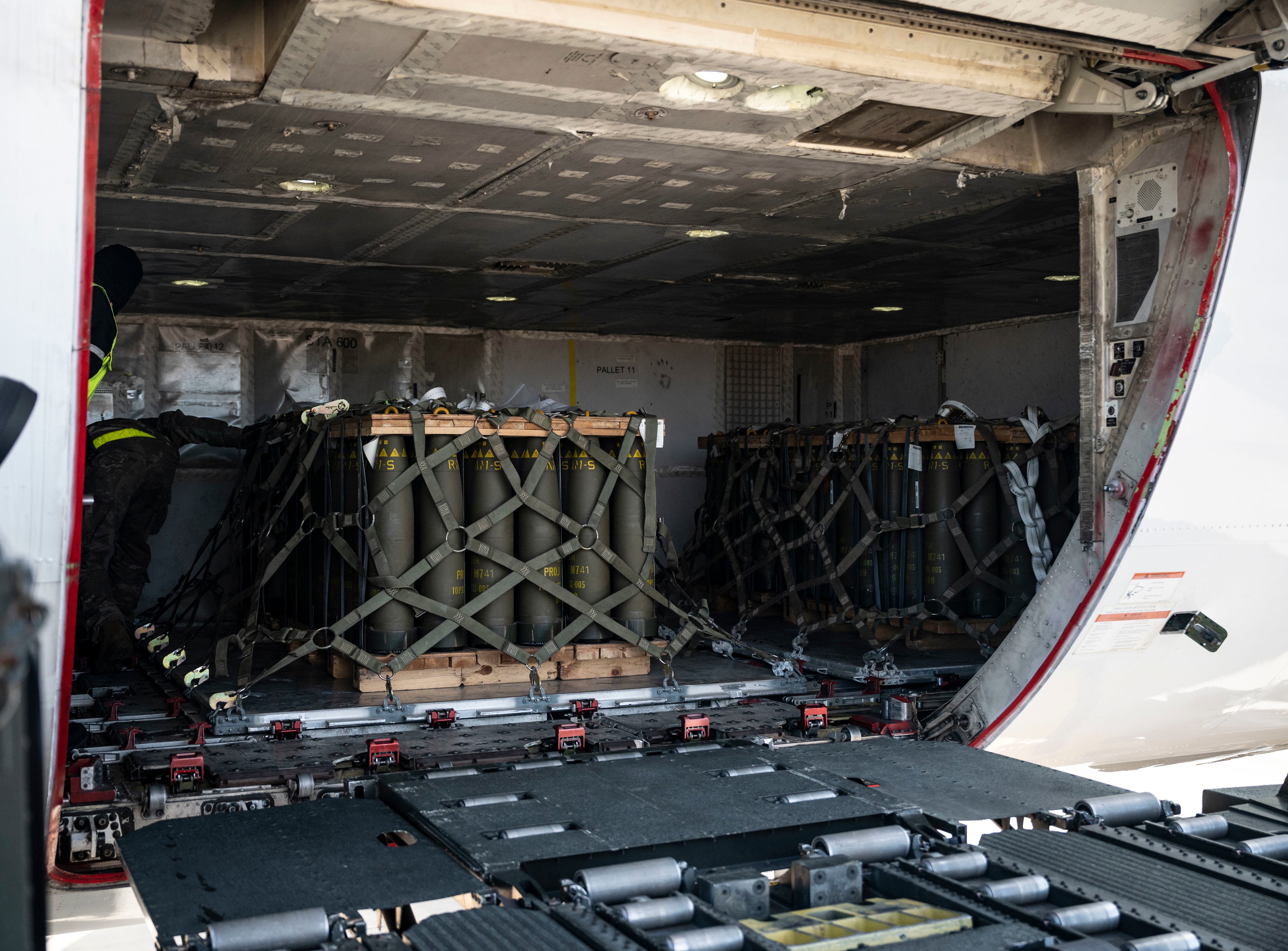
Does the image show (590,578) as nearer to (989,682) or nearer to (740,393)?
(989,682)

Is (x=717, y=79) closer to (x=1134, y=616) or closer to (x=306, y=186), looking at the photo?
(x=306, y=186)

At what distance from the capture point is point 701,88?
455cm

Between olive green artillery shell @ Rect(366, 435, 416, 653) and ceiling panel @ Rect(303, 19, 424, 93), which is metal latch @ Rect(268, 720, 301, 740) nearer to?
olive green artillery shell @ Rect(366, 435, 416, 653)

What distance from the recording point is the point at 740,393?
486 inches

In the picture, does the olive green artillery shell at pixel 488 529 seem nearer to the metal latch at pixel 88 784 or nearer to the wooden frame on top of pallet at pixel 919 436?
the metal latch at pixel 88 784

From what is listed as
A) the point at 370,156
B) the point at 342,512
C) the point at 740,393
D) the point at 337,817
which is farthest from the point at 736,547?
the point at 337,817

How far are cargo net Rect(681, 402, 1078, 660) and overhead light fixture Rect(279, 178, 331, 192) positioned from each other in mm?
4268

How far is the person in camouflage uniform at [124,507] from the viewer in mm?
7824

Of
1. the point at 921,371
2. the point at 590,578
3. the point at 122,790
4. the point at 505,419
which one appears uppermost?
the point at 921,371

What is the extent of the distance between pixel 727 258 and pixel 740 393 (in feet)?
14.1

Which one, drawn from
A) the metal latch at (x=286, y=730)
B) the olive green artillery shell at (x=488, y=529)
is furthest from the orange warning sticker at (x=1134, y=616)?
the metal latch at (x=286, y=730)

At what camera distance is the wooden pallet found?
6.39m

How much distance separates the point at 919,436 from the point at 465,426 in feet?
11.4

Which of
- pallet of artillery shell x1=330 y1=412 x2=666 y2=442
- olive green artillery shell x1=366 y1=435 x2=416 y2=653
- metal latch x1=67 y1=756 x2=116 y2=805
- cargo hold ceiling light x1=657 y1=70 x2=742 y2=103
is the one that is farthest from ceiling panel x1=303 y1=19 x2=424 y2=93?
metal latch x1=67 y1=756 x2=116 y2=805
